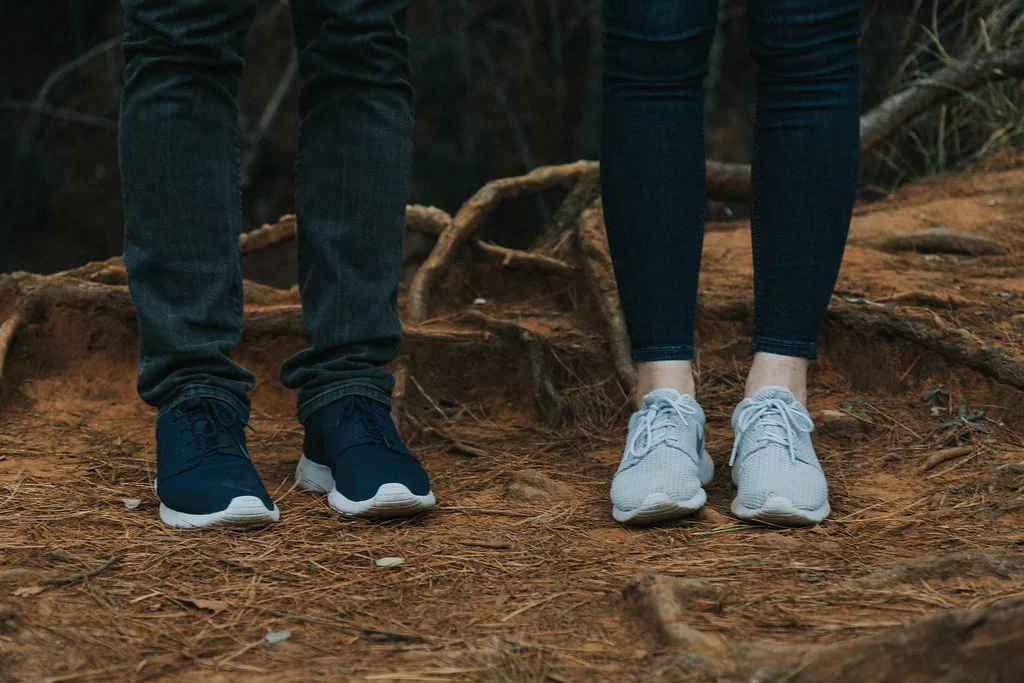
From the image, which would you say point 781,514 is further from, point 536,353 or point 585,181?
point 585,181

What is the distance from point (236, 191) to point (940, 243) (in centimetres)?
197

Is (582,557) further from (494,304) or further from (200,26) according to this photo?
(494,304)

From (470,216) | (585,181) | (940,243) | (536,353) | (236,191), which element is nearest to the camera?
(236,191)

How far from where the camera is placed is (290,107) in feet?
23.8

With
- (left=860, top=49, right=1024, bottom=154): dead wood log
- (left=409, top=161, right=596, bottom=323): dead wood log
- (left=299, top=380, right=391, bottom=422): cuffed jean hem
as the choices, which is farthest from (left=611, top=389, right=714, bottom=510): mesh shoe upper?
(left=860, top=49, right=1024, bottom=154): dead wood log

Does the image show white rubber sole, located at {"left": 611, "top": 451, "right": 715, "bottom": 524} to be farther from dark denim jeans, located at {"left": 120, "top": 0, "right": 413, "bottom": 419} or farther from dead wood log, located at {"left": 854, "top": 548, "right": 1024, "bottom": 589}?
dark denim jeans, located at {"left": 120, "top": 0, "right": 413, "bottom": 419}

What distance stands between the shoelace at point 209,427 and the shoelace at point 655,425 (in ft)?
1.98

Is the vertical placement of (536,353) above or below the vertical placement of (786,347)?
below

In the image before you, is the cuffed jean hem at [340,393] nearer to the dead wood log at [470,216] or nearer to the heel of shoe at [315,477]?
the heel of shoe at [315,477]

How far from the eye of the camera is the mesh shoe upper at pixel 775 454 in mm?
1437

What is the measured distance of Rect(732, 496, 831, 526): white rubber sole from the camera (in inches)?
55.4

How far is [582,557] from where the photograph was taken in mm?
1345

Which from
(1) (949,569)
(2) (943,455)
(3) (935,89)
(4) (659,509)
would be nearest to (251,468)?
(4) (659,509)

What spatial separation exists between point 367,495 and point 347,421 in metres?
0.15
